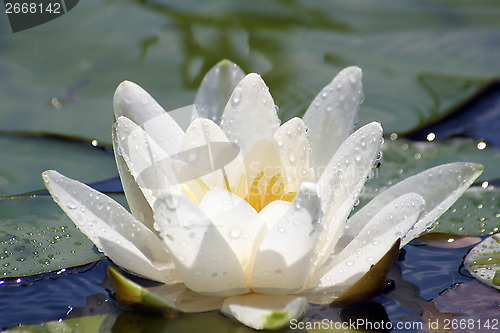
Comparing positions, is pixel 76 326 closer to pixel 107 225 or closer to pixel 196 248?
pixel 107 225

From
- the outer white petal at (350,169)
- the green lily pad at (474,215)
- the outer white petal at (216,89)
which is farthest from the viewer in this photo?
the outer white petal at (216,89)

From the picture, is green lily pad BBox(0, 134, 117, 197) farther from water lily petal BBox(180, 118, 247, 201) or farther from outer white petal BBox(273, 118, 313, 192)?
outer white petal BBox(273, 118, 313, 192)

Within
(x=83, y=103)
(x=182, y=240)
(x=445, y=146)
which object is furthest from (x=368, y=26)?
(x=182, y=240)

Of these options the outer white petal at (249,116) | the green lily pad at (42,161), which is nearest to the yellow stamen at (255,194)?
the outer white petal at (249,116)

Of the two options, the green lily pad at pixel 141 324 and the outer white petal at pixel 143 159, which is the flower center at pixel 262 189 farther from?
the green lily pad at pixel 141 324

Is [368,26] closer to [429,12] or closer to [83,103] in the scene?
[429,12]

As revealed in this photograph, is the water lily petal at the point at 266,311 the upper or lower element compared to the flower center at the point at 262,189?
lower

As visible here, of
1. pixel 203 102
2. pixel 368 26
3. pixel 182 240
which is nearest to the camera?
pixel 182 240
